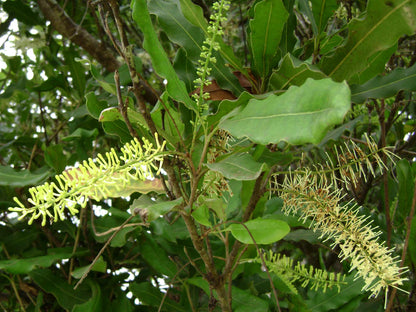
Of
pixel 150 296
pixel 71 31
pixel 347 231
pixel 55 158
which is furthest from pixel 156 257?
pixel 71 31

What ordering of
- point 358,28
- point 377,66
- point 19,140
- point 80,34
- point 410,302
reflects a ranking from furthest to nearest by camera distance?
point 80,34, point 19,140, point 410,302, point 377,66, point 358,28

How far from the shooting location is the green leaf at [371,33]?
24.0 inches

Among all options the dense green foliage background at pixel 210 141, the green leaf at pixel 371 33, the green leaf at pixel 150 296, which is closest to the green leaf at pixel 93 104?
the dense green foliage background at pixel 210 141

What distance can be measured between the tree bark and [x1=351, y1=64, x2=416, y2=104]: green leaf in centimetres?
88

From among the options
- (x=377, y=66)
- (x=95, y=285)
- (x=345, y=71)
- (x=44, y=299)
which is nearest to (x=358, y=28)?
(x=345, y=71)

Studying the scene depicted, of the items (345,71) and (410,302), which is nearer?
(345,71)

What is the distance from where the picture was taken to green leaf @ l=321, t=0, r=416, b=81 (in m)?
0.61

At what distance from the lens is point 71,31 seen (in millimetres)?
1474

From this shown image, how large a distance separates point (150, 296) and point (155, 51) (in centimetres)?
65

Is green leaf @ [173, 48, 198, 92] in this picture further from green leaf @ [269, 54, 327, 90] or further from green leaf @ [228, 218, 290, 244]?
green leaf @ [228, 218, 290, 244]

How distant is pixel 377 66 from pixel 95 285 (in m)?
0.80

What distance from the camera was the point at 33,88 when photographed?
4.34ft

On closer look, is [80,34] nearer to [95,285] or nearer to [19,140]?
[19,140]

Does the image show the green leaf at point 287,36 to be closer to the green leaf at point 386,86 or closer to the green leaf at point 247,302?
the green leaf at point 386,86
